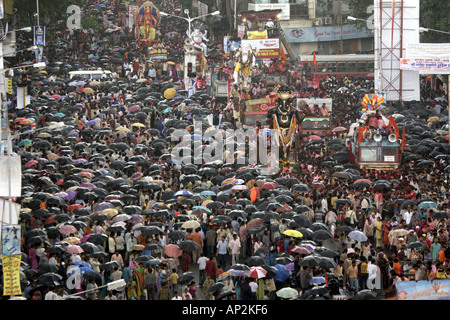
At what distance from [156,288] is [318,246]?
4597 mm

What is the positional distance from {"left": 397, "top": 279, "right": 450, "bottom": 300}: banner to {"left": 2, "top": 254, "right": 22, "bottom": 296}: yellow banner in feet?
Answer: 26.6

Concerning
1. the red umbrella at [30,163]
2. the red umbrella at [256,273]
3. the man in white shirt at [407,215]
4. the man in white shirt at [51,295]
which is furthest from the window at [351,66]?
the man in white shirt at [51,295]

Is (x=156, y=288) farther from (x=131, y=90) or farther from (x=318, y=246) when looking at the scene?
(x=131, y=90)

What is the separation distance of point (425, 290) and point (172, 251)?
25.2 ft

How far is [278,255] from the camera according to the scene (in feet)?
75.2

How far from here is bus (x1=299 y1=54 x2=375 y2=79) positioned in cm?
6044

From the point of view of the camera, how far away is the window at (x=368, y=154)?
121 feet

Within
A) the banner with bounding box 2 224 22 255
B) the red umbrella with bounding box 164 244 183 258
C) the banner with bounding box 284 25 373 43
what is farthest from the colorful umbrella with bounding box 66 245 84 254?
the banner with bounding box 284 25 373 43

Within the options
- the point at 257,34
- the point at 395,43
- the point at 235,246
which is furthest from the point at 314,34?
the point at 235,246

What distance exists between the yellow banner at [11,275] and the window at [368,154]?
19214 mm

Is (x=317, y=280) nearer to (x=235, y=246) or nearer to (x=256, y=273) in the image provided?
(x=256, y=273)

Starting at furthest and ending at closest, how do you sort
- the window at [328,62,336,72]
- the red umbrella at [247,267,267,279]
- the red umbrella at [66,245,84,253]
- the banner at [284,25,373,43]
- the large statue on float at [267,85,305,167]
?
the banner at [284,25,373,43]
the window at [328,62,336,72]
the large statue on float at [267,85,305,167]
the red umbrella at [66,245,84,253]
the red umbrella at [247,267,267,279]

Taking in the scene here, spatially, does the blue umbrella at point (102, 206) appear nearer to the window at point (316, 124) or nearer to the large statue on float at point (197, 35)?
the window at point (316, 124)

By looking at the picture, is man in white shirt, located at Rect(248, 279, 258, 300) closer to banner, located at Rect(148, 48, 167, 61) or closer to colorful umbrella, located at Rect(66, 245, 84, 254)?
colorful umbrella, located at Rect(66, 245, 84, 254)
